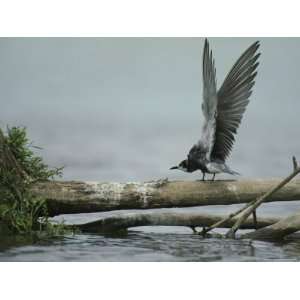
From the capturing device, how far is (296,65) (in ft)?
9.73

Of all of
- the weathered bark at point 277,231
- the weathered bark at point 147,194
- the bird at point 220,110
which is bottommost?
the weathered bark at point 277,231

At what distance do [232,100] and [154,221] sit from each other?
72 cm

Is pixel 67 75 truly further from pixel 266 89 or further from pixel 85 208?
pixel 266 89

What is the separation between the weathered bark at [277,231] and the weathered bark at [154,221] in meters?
0.03

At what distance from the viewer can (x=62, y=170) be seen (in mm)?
3008

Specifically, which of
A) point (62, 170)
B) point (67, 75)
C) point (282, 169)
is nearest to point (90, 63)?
point (67, 75)

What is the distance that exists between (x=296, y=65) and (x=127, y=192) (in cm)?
104

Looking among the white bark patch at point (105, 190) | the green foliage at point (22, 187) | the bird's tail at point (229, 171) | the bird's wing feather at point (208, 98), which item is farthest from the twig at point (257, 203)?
the green foliage at point (22, 187)

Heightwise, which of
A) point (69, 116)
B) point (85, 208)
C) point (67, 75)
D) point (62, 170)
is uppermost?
point (67, 75)

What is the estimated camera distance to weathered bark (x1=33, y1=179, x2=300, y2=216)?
118 inches

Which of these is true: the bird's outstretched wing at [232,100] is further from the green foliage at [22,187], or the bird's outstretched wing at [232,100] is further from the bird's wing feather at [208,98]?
A: the green foliage at [22,187]

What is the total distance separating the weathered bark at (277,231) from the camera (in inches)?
117

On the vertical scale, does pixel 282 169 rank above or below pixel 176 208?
above

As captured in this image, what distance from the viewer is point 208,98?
2969mm
